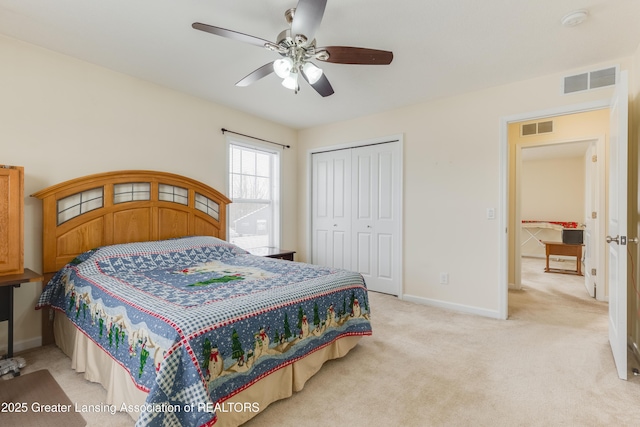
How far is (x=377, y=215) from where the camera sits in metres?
4.32

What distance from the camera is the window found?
14.0 feet

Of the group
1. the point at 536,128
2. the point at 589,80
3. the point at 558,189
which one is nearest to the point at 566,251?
the point at 558,189

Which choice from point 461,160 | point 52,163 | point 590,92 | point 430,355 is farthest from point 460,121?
point 52,163

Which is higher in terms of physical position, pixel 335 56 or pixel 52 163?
pixel 335 56

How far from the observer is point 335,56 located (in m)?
2.06

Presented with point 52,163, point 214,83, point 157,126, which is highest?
point 214,83

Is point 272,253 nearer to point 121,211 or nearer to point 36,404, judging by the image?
point 121,211

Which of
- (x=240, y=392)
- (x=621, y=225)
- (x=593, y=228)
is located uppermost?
(x=621, y=225)

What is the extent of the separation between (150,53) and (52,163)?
1.28 metres

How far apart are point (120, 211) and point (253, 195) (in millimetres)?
1827

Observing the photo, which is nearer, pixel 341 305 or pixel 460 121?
pixel 341 305

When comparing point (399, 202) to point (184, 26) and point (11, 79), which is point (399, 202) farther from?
point (11, 79)

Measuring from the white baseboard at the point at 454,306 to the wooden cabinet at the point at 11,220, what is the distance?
381 cm

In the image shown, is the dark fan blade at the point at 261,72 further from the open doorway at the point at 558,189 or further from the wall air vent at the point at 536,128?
the wall air vent at the point at 536,128
